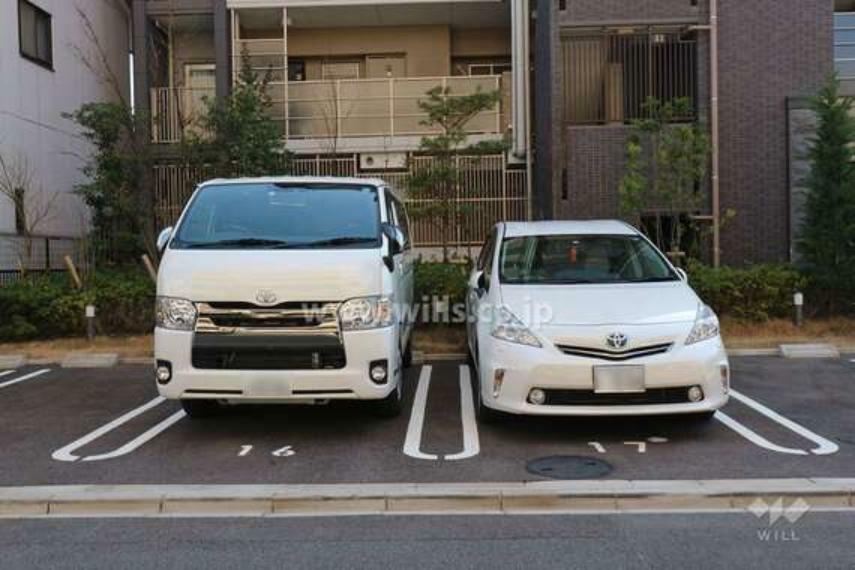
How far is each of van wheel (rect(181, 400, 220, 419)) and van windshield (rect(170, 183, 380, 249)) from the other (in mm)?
1480

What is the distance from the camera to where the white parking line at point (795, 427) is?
6.50 metres

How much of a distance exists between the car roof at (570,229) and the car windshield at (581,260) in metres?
0.07

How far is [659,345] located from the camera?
6488 mm

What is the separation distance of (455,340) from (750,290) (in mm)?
4172

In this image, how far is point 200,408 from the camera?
25.3 ft

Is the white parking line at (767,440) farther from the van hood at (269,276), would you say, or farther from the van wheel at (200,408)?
the van wheel at (200,408)

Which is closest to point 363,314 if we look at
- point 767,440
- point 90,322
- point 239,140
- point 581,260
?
point 581,260

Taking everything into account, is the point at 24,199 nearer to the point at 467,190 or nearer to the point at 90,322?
the point at 90,322

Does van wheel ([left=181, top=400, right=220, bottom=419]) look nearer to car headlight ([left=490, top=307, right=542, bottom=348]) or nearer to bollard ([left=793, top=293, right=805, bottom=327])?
car headlight ([left=490, top=307, right=542, bottom=348])

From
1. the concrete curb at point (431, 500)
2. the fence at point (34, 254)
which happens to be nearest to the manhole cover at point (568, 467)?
the concrete curb at point (431, 500)

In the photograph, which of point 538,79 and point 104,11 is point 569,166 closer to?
point 538,79

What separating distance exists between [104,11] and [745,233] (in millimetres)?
14054

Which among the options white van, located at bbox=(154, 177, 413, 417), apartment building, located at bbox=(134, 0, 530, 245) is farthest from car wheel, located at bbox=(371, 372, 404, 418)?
apartment building, located at bbox=(134, 0, 530, 245)

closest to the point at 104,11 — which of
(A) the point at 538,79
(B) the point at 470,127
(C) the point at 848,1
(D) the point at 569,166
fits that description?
(B) the point at 470,127
